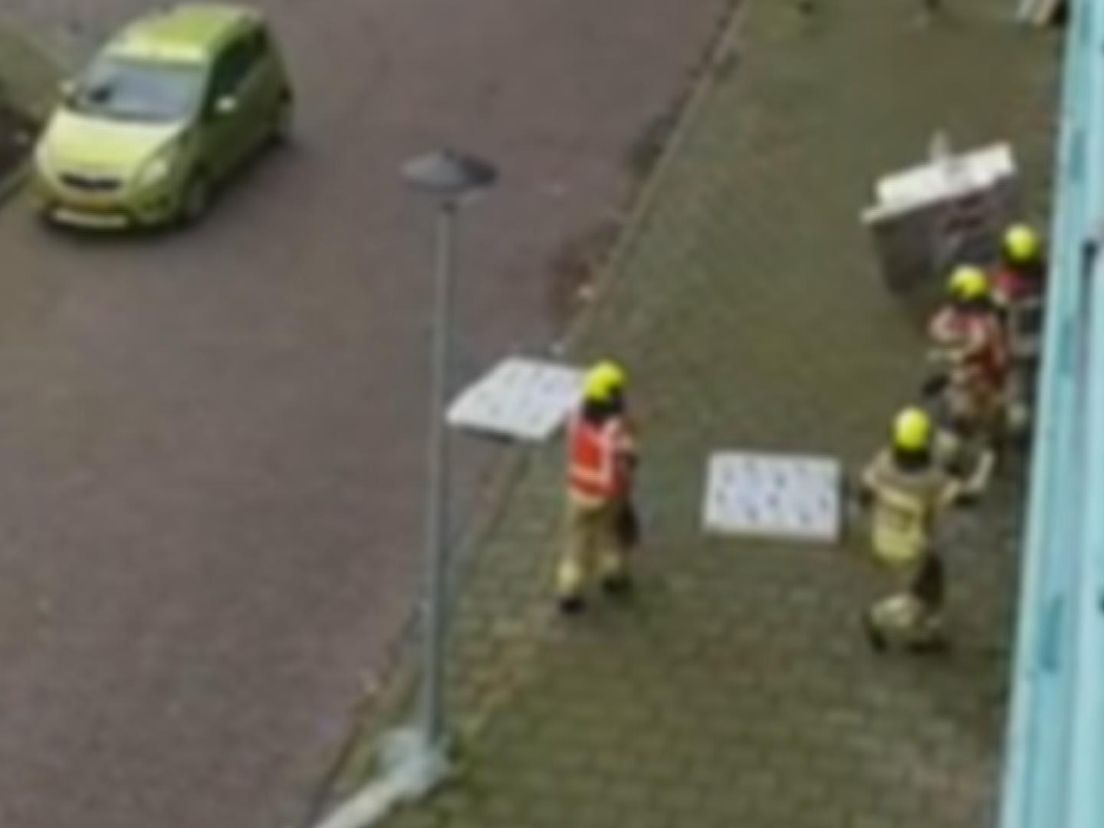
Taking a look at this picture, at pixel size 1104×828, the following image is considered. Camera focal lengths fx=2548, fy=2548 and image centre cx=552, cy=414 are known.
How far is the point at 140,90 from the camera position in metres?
24.3

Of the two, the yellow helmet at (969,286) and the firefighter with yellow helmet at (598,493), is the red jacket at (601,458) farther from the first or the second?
the yellow helmet at (969,286)

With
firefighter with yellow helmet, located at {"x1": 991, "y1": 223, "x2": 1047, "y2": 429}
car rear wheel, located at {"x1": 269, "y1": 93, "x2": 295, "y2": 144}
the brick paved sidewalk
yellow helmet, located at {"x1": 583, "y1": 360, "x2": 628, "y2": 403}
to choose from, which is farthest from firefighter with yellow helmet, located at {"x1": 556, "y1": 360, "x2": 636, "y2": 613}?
car rear wheel, located at {"x1": 269, "y1": 93, "x2": 295, "y2": 144}

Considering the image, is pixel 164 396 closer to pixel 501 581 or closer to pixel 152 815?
pixel 501 581

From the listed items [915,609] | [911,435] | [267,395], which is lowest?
[915,609]

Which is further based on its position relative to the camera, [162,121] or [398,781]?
[162,121]

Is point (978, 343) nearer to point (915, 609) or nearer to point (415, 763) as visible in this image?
point (915, 609)

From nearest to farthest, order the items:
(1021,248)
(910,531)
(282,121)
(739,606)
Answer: (910,531) < (739,606) < (1021,248) < (282,121)

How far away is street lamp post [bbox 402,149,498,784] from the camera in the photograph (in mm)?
13828

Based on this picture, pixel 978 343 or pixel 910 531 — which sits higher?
pixel 978 343

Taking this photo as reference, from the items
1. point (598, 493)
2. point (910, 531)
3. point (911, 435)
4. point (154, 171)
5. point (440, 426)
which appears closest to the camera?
point (440, 426)

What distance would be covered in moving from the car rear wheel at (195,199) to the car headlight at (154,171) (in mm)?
348

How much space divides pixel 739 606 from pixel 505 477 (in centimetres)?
252

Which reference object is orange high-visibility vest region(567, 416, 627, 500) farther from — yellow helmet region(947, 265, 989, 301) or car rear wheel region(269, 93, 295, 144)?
car rear wheel region(269, 93, 295, 144)

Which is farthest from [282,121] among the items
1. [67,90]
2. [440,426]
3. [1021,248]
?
[440,426]
